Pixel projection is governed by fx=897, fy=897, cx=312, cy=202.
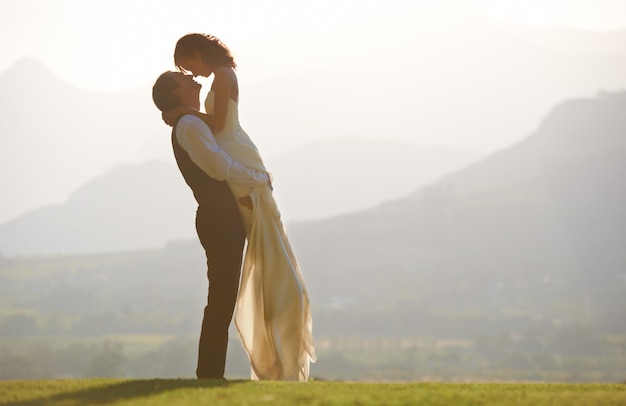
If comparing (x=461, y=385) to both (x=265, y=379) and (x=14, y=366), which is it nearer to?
(x=265, y=379)

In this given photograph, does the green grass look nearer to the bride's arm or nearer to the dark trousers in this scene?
the dark trousers

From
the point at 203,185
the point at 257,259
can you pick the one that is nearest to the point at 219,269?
the point at 257,259

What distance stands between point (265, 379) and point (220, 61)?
11.4ft

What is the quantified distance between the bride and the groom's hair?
10cm

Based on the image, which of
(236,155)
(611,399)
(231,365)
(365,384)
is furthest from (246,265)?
(231,365)

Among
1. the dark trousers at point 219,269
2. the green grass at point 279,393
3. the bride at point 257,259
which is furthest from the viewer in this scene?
the bride at point 257,259

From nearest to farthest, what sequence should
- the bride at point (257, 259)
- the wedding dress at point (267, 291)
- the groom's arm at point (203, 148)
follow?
the groom's arm at point (203, 148) → the bride at point (257, 259) → the wedding dress at point (267, 291)

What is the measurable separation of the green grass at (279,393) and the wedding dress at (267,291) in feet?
3.33

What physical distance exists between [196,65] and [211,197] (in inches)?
55.6

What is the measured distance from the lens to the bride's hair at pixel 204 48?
31.0 feet

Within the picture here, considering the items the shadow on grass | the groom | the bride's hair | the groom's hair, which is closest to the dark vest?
the groom

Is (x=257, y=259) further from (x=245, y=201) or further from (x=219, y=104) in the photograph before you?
(x=219, y=104)

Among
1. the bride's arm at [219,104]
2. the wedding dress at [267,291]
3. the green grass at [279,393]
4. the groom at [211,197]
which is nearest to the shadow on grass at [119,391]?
the green grass at [279,393]

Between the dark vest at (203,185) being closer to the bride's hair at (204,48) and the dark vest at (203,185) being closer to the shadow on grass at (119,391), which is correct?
the bride's hair at (204,48)
